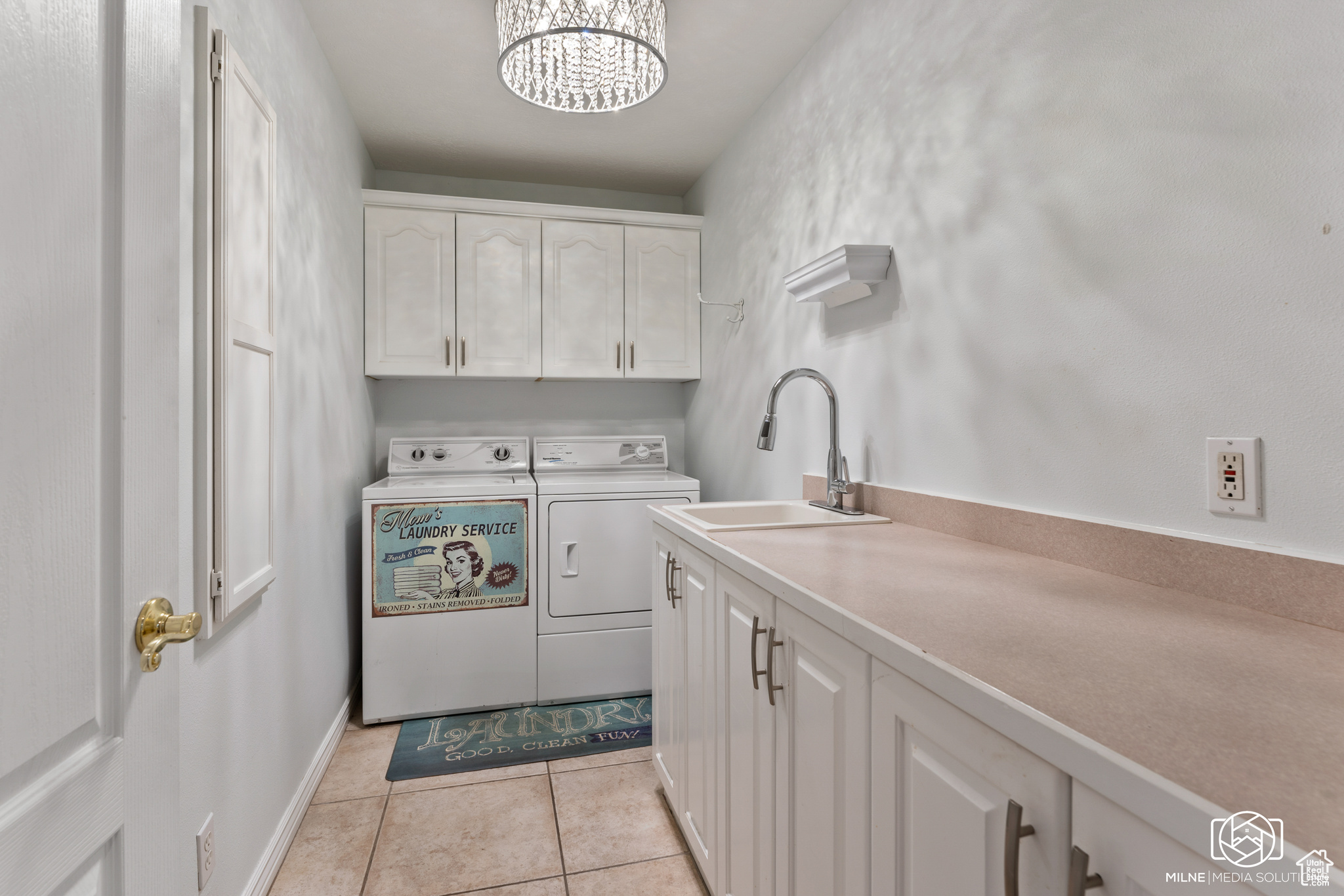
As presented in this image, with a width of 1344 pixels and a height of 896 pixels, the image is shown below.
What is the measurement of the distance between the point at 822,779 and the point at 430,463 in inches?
101

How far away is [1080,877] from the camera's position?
20.8 inches

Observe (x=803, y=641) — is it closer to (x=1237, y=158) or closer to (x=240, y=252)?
(x=1237, y=158)

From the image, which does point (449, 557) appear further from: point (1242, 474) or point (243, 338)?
point (1242, 474)

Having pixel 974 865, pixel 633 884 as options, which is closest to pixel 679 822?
pixel 633 884

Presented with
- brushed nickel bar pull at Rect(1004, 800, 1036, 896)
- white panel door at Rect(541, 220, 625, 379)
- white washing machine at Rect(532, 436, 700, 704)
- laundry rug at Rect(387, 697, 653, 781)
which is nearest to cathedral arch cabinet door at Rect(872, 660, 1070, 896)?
brushed nickel bar pull at Rect(1004, 800, 1036, 896)

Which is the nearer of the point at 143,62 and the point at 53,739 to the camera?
the point at 53,739

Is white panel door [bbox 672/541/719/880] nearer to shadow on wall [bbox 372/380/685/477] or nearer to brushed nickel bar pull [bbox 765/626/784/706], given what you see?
brushed nickel bar pull [bbox 765/626/784/706]

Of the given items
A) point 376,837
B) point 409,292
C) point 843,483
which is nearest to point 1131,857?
point 843,483

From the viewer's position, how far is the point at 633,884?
162 centimetres

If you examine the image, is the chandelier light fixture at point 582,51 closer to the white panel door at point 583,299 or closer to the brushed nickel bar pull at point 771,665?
the white panel door at point 583,299

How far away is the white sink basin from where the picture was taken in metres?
1.70

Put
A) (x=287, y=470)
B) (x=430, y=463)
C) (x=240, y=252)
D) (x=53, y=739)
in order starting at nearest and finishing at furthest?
1. (x=53, y=739)
2. (x=240, y=252)
3. (x=287, y=470)
4. (x=430, y=463)

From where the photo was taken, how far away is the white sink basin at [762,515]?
1702 mm

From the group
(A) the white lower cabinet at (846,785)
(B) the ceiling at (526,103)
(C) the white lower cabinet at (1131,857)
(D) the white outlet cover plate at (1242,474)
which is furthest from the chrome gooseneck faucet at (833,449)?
(C) the white lower cabinet at (1131,857)
